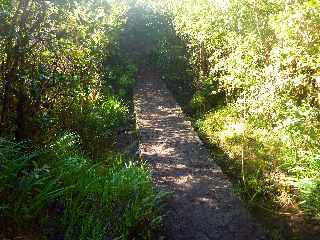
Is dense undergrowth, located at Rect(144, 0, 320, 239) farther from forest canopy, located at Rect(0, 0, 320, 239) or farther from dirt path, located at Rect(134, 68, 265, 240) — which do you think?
dirt path, located at Rect(134, 68, 265, 240)

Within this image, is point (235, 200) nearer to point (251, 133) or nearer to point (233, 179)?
point (233, 179)

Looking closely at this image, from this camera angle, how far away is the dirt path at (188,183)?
6367 millimetres

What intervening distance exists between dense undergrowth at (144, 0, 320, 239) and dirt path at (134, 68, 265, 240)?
50 cm

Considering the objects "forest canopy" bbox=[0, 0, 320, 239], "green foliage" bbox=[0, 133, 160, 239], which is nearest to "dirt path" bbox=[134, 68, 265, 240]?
"forest canopy" bbox=[0, 0, 320, 239]

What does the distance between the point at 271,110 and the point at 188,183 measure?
209cm

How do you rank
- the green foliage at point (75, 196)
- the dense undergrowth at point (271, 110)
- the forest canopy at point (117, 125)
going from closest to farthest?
the green foliage at point (75, 196) < the forest canopy at point (117, 125) < the dense undergrowth at point (271, 110)

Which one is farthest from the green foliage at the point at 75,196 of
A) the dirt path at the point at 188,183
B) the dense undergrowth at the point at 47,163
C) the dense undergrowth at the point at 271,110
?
the dense undergrowth at the point at 271,110

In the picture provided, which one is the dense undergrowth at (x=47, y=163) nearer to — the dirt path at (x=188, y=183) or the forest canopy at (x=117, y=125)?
the forest canopy at (x=117, y=125)

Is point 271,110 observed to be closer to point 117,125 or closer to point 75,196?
point 75,196

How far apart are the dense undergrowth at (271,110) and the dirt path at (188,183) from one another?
1.64 feet

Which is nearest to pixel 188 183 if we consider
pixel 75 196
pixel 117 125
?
pixel 75 196

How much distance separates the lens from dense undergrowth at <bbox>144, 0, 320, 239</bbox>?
7246 mm

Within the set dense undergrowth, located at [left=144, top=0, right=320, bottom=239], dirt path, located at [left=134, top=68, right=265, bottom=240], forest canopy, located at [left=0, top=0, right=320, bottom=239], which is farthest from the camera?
dense undergrowth, located at [left=144, top=0, right=320, bottom=239]

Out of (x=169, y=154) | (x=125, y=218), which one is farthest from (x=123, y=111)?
(x=125, y=218)
